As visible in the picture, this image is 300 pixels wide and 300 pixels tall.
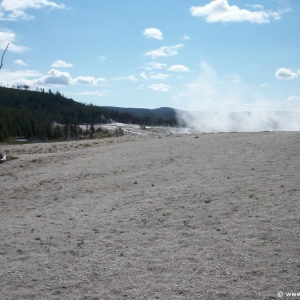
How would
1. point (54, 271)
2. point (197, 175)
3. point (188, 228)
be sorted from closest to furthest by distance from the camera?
point (54, 271) < point (188, 228) < point (197, 175)

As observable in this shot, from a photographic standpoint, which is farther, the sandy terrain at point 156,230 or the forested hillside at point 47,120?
the forested hillside at point 47,120

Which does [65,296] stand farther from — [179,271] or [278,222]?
[278,222]

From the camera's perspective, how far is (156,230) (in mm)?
11242

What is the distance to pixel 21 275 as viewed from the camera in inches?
336

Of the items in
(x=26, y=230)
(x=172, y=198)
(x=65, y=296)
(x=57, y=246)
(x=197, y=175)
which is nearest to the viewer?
(x=65, y=296)

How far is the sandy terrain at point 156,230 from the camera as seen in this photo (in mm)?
7582

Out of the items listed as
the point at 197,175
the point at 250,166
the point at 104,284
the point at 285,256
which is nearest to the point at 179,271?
the point at 104,284

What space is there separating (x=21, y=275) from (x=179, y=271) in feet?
12.1

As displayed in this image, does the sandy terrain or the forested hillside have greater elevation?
the forested hillside

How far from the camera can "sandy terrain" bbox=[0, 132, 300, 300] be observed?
7582mm

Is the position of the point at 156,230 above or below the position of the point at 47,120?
below

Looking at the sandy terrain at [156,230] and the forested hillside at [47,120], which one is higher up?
the forested hillside at [47,120]

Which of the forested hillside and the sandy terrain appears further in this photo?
the forested hillside

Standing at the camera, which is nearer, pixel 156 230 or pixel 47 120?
pixel 156 230
